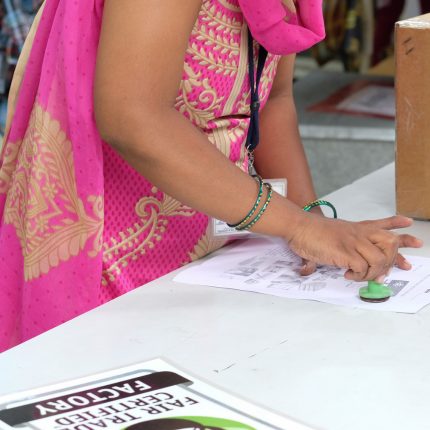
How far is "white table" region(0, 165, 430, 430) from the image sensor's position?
0.52 meters

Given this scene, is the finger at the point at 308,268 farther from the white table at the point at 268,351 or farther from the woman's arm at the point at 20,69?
the woman's arm at the point at 20,69

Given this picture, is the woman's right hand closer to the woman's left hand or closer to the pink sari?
the woman's left hand

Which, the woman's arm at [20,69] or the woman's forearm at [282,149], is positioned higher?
the woman's arm at [20,69]

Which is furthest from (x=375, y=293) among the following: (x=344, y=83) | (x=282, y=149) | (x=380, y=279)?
(x=344, y=83)

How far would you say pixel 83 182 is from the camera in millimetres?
801

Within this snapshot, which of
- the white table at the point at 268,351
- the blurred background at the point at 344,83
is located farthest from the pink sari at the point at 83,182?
the blurred background at the point at 344,83

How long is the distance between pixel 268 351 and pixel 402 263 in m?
0.29

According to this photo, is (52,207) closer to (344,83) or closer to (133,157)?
(133,157)

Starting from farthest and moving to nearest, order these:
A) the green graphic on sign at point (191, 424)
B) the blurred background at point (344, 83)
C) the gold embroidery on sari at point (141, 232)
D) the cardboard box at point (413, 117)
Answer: the blurred background at point (344, 83), the cardboard box at point (413, 117), the gold embroidery on sari at point (141, 232), the green graphic on sign at point (191, 424)

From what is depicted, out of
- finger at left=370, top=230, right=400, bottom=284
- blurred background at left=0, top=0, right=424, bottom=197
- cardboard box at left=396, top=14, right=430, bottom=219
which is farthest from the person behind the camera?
blurred background at left=0, top=0, right=424, bottom=197

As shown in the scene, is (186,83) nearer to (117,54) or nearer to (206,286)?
(117,54)

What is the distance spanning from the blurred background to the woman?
164 cm

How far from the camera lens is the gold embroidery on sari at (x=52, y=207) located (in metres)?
0.81

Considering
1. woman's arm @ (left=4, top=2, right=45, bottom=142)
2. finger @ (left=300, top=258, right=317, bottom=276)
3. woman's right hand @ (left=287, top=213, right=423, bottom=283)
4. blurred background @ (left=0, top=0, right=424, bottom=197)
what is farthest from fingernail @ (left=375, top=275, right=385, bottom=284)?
blurred background @ (left=0, top=0, right=424, bottom=197)
